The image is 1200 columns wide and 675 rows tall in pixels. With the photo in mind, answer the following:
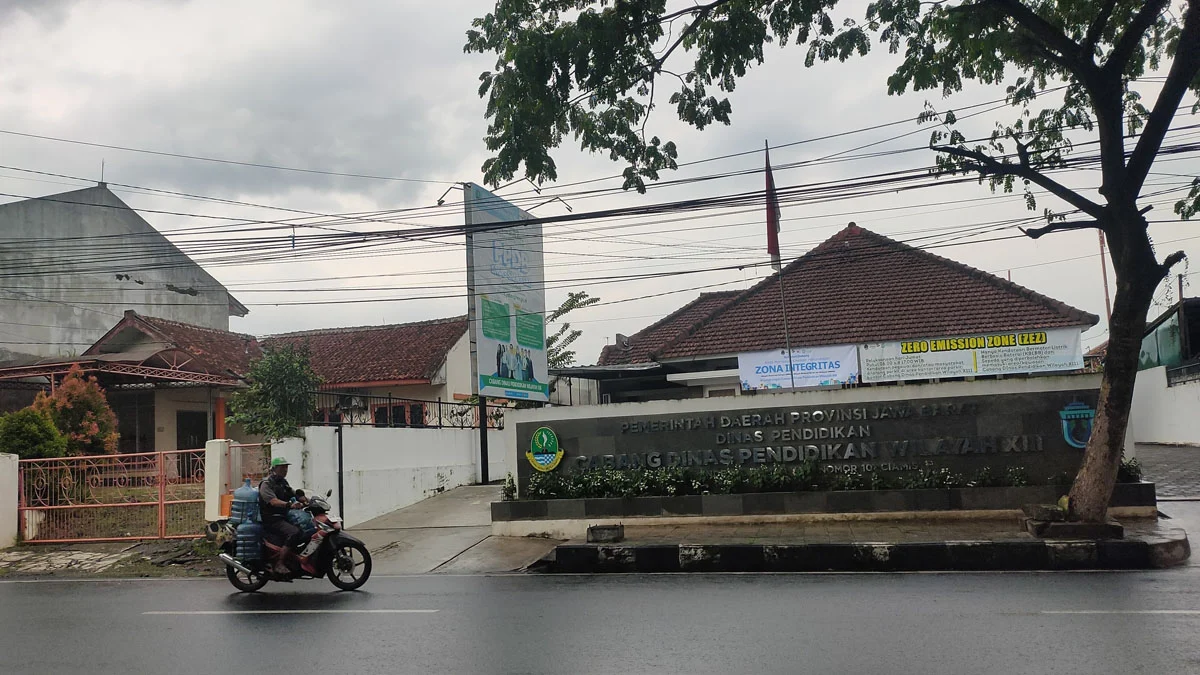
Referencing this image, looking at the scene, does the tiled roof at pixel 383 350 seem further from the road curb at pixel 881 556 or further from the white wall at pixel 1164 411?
the white wall at pixel 1164 411

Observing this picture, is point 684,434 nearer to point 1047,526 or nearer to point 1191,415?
point 1047,526

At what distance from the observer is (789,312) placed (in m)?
22.2

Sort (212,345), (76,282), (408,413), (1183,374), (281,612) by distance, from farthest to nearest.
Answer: (76,282) < (212,345) < (1183,374) < (408,413) < (281,612)

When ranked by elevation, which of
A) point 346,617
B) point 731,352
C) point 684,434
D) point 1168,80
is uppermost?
point 1168,80

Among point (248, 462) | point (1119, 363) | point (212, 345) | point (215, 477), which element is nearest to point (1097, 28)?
point (1119, 363)

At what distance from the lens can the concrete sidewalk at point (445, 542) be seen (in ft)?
40.7

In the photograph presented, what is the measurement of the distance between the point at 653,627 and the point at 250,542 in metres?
5.15

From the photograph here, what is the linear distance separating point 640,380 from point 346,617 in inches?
628

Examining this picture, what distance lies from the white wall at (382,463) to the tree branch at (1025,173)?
8.04m

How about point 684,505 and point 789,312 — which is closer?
point 684,505

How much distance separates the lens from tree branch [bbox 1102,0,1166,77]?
34.8 feet

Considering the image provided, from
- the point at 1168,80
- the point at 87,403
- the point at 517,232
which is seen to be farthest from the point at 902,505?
the point at 87,403

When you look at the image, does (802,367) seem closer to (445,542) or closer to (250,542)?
(445,542)

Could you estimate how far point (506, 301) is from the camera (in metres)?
19.5
